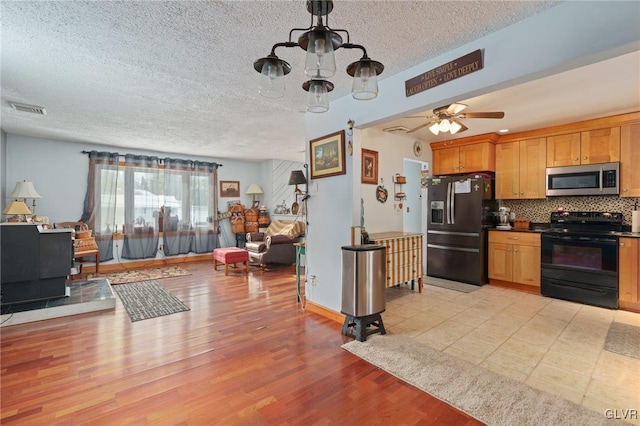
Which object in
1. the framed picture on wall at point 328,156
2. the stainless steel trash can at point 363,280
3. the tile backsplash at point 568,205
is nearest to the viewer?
the stainless steel trash can at point 363,280

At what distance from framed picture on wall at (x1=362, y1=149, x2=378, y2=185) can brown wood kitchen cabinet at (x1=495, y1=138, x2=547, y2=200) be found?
215 centimetres

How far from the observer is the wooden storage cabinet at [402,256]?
3.67 meters

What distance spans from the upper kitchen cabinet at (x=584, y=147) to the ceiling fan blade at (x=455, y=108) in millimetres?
2247

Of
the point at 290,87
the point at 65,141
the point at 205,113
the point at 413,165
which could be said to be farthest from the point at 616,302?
the point at 65,141

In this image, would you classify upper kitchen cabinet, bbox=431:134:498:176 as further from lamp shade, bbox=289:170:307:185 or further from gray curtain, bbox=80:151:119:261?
gray curtain, bbox=80:151:119:261

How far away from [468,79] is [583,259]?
128 inches

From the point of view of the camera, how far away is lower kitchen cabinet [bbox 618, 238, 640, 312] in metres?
3.38

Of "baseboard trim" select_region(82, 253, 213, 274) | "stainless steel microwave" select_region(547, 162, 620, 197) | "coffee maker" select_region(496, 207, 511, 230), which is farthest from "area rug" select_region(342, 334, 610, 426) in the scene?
"baseboard trim" select_region(82, 253, 213, 274)

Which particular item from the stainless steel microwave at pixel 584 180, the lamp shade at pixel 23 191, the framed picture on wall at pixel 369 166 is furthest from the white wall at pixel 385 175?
the lamp shade at pixel 23 191

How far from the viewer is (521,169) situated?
4.52 metres

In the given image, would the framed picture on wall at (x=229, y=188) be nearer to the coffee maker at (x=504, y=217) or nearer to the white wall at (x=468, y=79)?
the white wall at (x=468, y=79)

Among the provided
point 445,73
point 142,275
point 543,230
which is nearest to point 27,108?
point 142,275

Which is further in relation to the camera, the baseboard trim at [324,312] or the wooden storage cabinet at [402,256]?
the wooden storage cabinet at [402,256]

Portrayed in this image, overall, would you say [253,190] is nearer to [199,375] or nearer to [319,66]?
[199,375]
